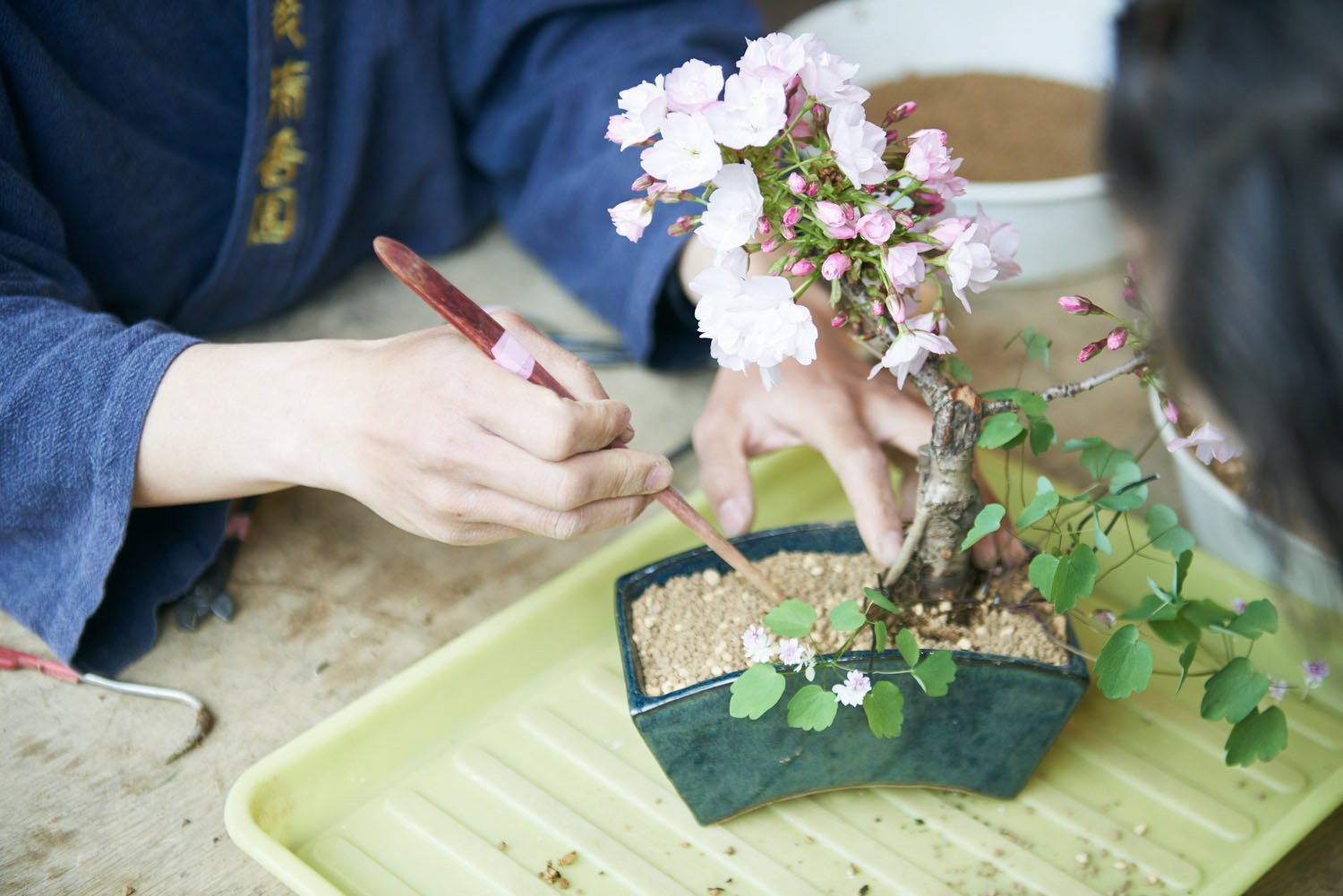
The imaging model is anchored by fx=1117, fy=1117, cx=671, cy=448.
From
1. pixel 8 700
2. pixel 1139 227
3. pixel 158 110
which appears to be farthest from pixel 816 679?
pixel 158 110

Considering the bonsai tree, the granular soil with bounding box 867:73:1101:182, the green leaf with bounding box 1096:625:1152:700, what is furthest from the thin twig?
the granular soil with bounding box 867:73:1101:182

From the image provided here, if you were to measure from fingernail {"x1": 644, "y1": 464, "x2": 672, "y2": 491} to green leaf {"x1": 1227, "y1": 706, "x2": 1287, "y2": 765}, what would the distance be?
30cm

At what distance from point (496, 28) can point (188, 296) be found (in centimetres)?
32

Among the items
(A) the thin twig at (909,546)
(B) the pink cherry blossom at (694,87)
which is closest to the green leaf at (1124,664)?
(A) the thin twig at (909,546)

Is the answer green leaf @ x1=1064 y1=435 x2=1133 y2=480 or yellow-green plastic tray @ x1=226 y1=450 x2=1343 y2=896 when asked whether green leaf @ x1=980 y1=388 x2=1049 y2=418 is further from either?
yellow-green plastic tray @ x1=226 y1=450 x2=1343 y2=896

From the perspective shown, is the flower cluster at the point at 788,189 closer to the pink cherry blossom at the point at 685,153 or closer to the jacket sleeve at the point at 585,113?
the pink cherry blossom at the point at 685,153

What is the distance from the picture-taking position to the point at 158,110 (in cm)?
76

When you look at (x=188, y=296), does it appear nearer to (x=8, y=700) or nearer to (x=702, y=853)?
(x=8, y=700)

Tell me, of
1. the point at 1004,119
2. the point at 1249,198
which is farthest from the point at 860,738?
the point at 1004,119

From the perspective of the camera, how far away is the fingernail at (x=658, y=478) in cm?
55

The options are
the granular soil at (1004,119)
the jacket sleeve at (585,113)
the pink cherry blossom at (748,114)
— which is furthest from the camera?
the granular soil at (1004,119)

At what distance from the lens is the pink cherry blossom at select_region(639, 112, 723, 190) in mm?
436

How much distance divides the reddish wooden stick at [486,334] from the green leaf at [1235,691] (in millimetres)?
219

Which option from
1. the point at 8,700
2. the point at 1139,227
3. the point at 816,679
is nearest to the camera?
the point at 1139,227
